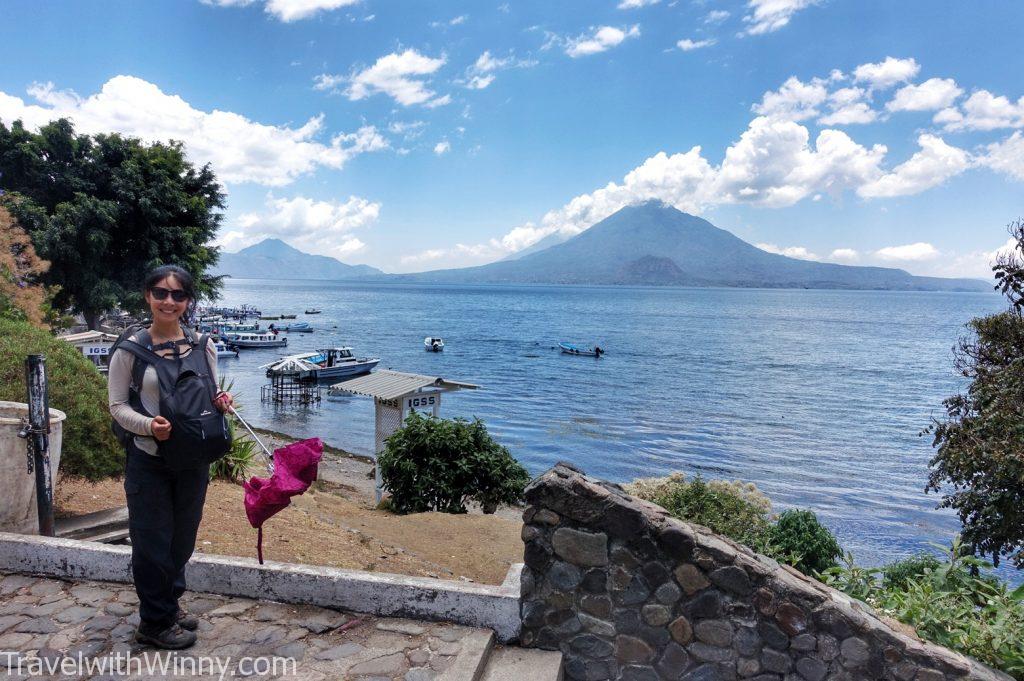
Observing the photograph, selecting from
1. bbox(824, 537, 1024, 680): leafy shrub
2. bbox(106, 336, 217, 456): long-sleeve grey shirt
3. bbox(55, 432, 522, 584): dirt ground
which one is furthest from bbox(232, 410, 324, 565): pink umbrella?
bbox(824, 537, 1024, 680): leafy shrub

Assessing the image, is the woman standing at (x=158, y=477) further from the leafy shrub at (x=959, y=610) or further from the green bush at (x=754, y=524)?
the green bush at (x=754, y=524)

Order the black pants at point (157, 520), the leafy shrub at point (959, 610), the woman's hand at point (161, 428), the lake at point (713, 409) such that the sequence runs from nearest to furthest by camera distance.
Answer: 1. the woman's hand at point (161, 428)
2. the black pants at point (157, 520)
3. the leafy shrub at point (959, 610)
4. the lake at point (713, 409)

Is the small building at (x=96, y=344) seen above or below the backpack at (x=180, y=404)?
below

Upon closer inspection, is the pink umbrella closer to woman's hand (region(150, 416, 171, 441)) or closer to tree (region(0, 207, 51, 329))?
woman's hand (region(150, 416, 171, 441))

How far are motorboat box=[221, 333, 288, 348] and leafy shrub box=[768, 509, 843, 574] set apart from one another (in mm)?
61432

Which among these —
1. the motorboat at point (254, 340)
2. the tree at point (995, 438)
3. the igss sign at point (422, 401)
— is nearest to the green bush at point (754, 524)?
the tree at point (995, 438)

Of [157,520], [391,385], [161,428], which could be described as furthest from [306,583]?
[391,385]

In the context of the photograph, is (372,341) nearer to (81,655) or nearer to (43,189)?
(43,189)

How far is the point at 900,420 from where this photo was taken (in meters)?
36.6

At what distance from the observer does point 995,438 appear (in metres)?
10.5

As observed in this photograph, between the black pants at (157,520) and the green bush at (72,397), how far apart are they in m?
2.82

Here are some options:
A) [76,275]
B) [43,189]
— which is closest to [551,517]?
[76,275]

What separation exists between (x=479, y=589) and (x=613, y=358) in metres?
60.9

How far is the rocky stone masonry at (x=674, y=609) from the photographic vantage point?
383cm
